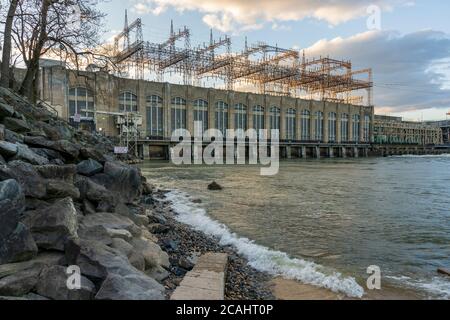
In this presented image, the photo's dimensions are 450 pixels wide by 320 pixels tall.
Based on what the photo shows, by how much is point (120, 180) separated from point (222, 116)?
234 feet

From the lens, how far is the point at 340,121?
106 m

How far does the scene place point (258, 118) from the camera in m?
88.4

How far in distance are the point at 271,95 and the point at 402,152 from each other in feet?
180

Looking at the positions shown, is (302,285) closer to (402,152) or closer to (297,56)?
(297,56)

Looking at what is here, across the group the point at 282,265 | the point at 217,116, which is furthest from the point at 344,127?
the point at 282,265

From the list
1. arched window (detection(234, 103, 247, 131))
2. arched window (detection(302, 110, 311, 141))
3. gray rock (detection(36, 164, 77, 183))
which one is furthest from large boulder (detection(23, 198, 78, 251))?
arched window (detection(302, 110, 311, 141))

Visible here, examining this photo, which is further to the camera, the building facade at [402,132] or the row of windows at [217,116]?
the building facade at [402,132]

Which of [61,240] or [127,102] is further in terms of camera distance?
[127,102]

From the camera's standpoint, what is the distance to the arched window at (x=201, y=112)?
77738 mm

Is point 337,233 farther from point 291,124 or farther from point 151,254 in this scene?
point 291,124

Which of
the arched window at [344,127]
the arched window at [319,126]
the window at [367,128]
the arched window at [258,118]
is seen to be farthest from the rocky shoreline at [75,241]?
the window at [367,128]

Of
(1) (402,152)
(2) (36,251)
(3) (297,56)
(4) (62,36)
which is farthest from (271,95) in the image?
(2) (36,251)

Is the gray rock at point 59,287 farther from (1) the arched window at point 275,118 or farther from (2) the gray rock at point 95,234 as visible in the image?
(1) the arched window at point 275,118

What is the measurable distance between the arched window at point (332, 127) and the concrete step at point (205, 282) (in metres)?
101
